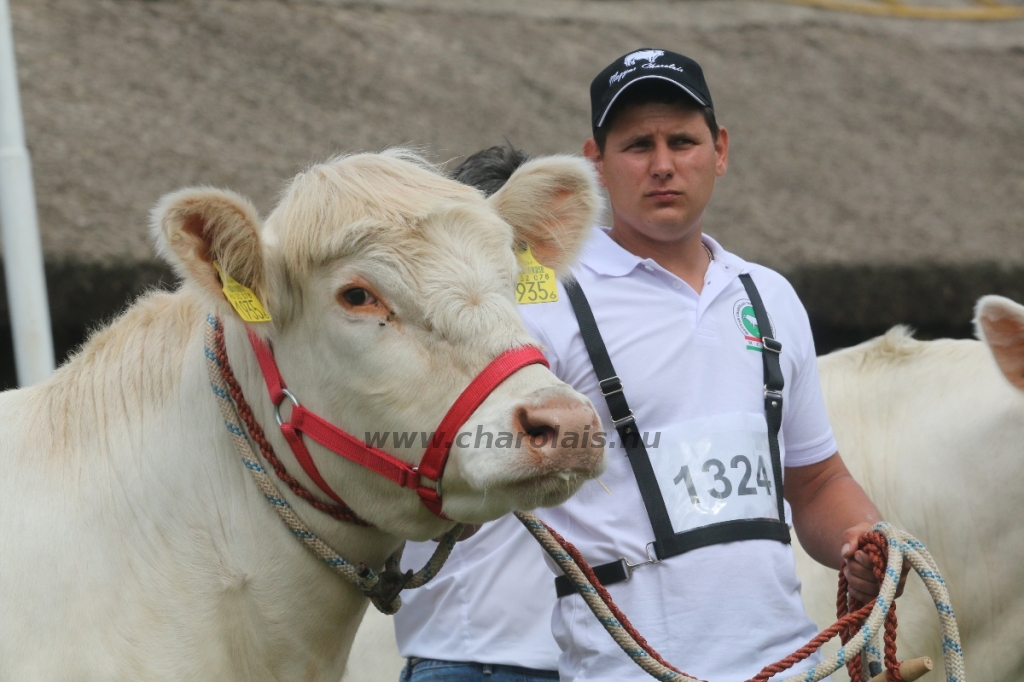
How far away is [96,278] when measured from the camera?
6461 millimetres

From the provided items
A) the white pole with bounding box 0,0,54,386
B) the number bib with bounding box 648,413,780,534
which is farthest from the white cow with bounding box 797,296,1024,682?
the white pole with bounding box 0,0,54,386

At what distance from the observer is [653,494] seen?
2682 mm

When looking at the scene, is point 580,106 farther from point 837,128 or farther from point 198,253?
point 198,253

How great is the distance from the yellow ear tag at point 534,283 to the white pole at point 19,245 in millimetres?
2416

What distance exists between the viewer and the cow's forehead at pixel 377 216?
242cm

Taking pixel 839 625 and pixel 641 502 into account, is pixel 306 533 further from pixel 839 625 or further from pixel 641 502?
pixel 839 625

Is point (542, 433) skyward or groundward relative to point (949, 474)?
skyward

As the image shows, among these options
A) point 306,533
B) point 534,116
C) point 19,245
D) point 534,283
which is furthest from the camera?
point 534,116

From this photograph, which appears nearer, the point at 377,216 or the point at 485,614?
the point at 377,216

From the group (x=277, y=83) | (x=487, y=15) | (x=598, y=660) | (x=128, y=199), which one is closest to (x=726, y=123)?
(x=487, y=15)

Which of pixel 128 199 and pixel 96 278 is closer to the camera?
pixel 96 278

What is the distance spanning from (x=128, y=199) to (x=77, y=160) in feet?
1.56

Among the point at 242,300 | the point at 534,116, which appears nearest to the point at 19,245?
the point at 242,300

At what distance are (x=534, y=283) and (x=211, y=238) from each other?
85 cm
